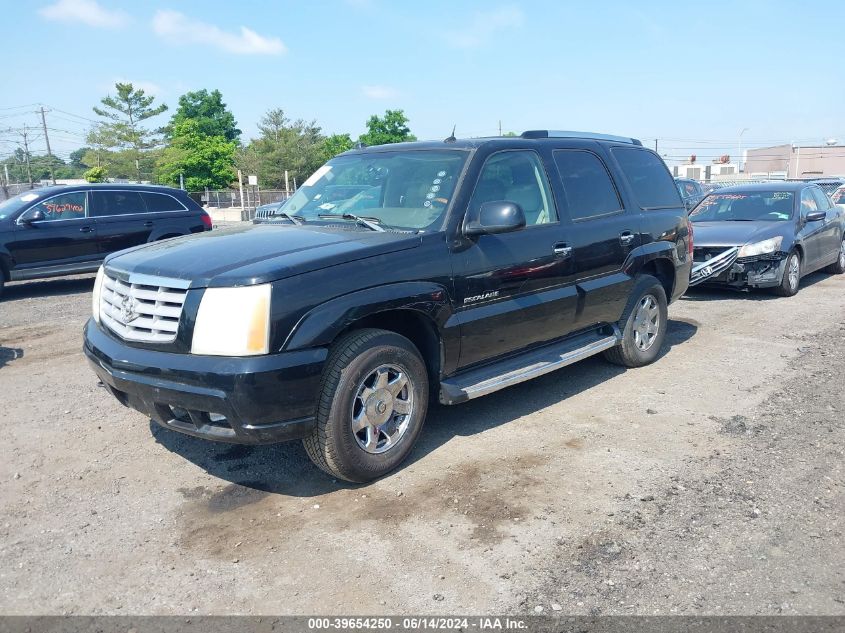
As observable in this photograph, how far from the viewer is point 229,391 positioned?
3553mm

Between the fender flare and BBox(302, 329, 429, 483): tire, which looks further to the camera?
BBox(302, 329, 429, 483): tire

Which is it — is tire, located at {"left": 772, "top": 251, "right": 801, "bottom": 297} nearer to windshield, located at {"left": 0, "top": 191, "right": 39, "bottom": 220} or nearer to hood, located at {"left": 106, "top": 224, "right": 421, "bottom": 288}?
hood, located at {"left": 106, "top": 224, "right": 421, "bottom": 288}

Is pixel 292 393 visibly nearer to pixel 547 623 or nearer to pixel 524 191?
pixel 547 623

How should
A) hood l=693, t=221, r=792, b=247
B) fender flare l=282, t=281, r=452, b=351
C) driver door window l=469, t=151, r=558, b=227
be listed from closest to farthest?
fender flare l=282, t=281, r=452, b=351, driver door window l=469, t=151, r=558, b=227, hood l=693, t=221, r=792, b=247

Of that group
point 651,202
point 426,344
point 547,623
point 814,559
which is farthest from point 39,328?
point 814,559

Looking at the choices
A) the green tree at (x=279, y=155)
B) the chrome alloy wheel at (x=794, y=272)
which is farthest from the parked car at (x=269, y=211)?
the green tree at (x=279, y=155)

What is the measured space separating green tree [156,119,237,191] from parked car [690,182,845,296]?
50.8 meters

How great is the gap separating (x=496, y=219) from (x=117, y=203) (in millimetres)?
9324

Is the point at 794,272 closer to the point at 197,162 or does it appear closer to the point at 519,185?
the point at 519,185

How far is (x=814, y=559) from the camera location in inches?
131

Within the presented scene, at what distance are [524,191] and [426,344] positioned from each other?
4.98 ft

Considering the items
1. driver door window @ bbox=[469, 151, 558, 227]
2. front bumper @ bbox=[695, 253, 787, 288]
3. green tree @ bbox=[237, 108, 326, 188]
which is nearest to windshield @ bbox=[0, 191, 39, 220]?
driver door window @ bbox=[469, 151, 558, 227]

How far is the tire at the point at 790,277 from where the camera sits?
1006 centimetres

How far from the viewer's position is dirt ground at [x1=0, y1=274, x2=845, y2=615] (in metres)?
3.12
